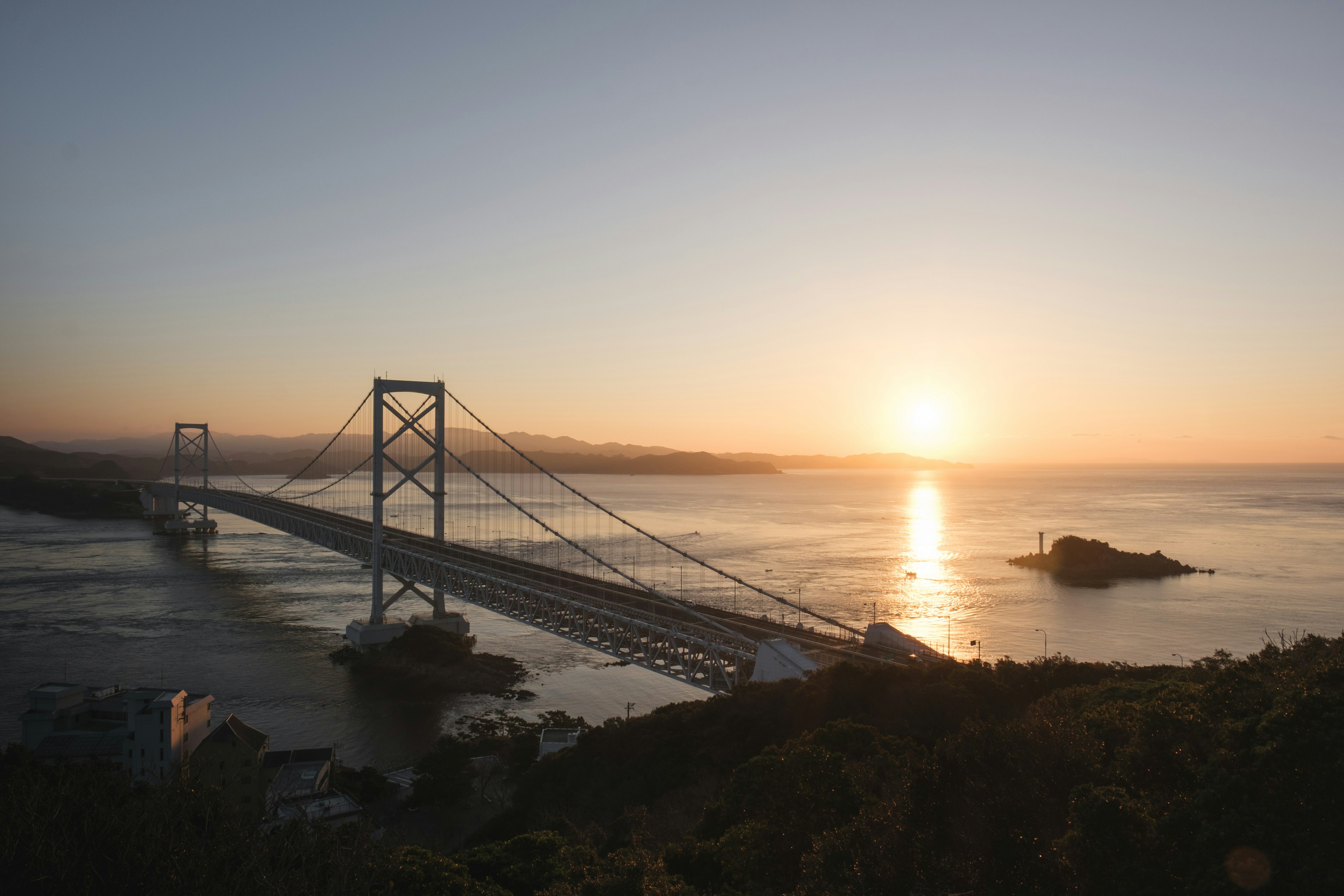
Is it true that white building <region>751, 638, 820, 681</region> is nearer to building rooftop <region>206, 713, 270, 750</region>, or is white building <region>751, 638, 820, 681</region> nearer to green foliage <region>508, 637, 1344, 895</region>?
green foliage <region>508, 637, 1344, 895</region>

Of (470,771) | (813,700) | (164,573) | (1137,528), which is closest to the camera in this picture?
(813,700)

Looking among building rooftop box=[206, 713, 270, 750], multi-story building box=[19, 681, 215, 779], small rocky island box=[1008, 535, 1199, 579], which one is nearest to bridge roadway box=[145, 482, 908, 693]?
building rooftop box=[206, 713, 270, 750]

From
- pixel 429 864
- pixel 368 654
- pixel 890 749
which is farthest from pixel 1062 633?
pixel 429 864

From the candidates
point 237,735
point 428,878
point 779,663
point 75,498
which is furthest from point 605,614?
point 75,498

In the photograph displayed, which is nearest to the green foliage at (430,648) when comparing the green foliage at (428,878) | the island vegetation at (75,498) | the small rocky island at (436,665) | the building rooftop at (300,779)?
the small rocky island at (436,665)

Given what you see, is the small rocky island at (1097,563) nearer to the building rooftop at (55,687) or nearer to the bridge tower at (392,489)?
the bridge tower at (392,489)

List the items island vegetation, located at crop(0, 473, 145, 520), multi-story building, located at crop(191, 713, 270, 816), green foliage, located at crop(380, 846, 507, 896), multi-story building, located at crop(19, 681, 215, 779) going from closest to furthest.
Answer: green foliage, located at crop(380, 846, 507, 896) < multi-story building, located at crop(191, 713, 270, 816) < multi-story building, located at crop(19, 681, 215, 779) < island vegetation, located at crop(0, 473, 145, 520)

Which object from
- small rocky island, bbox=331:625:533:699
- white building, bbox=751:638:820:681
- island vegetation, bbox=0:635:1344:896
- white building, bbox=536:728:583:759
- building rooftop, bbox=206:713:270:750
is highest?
island vegetation, bbox=0:635:1344:896

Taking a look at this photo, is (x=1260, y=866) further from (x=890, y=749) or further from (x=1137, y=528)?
(x=1137, y=528)
